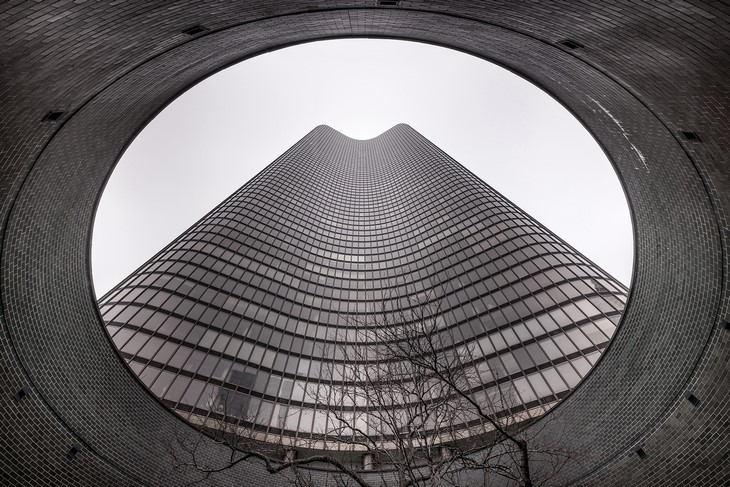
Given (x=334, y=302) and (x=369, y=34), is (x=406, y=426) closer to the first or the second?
(x=369, y=34)

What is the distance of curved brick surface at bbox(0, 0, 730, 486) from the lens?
25.0ft

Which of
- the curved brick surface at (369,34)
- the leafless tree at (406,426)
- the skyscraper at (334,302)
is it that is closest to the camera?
the curved brick surface at (369,34)

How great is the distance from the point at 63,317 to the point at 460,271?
29738 millimetres

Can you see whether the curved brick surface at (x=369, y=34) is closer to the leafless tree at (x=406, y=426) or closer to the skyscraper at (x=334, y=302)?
the leafless tree at (x=406, y=426)

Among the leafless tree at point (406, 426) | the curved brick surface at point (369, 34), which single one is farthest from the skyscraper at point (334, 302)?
the curved brick surface at point (369, 34)

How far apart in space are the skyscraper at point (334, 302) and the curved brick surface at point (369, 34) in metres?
5.85

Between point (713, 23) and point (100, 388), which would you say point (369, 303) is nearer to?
point (100, 388)

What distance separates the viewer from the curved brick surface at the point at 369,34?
7.61 m

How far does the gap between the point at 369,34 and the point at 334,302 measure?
26.8m

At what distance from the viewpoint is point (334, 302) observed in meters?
35.8

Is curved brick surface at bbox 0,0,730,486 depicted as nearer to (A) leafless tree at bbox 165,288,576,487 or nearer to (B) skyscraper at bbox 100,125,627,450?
(A) leafless tree at bbox 165,288,576,487

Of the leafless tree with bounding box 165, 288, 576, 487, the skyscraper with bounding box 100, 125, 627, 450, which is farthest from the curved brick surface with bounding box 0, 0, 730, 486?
the skyscraper with bounding box 100, 125, 627, 450

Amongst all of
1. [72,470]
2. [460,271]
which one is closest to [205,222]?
[460,271]

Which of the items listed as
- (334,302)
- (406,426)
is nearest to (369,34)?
(406,426)
